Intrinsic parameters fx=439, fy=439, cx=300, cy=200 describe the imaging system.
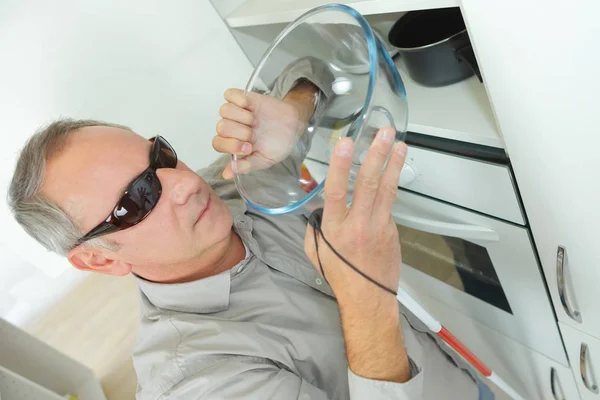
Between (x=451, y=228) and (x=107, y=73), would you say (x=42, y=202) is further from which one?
(x=451, y=228)

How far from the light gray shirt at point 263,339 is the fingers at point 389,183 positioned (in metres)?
0.22

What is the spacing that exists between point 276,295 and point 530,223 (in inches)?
20.7

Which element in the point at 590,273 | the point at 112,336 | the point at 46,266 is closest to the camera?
the point at 590,273

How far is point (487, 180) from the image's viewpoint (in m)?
0.80

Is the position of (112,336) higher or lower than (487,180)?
lower

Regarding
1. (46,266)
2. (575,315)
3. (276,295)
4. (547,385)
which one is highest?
(46,266)

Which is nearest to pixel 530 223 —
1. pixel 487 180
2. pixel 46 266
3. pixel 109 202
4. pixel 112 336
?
pixel 487 180

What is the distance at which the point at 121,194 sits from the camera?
90cm

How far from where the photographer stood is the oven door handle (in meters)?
0.90

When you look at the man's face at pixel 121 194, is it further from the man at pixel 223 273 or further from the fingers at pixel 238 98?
the fingers at pixel 238 98

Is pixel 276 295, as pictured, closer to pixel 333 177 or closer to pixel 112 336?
pixel 333 177

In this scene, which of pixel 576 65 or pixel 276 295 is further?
pixel 276 295

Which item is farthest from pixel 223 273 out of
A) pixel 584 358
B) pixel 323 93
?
pixel 584 358

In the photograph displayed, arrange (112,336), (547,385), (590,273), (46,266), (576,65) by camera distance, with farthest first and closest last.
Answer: (112,336), (46,266), (547,385), (590,273), (576,65)
